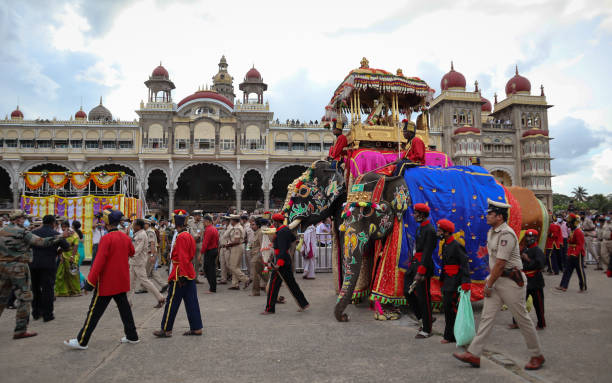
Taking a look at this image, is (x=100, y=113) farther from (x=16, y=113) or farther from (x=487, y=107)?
(x=487, y=107)

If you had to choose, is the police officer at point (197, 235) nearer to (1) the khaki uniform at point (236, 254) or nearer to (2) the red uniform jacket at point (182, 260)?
(1) the khaki uniform at point (236, 254)

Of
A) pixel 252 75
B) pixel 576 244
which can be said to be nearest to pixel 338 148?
pixel 576 244

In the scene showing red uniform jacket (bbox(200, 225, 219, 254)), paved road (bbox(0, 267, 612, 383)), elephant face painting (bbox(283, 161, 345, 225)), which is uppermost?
elephant face painting (bbox(283, 161, 345, 225))

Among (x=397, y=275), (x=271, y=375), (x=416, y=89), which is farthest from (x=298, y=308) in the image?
(x=416, y=89)

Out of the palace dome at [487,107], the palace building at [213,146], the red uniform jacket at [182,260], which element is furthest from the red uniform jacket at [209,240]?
the palace dome at [487,107]

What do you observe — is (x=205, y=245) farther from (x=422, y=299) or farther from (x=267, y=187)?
(x=267, y=187)

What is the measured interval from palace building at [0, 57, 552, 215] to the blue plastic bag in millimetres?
23748

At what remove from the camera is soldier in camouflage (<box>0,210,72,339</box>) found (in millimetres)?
4777

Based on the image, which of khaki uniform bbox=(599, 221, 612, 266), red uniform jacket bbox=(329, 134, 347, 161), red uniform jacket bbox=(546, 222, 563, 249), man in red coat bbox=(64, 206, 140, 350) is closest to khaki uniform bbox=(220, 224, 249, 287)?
red uniform jacket bbox=(329, 134, 347, 161)

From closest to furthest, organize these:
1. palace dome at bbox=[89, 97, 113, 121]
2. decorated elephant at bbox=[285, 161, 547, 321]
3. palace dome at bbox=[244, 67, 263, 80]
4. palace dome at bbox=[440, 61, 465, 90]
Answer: decorated elephant at bbox=[285, 161, 547, 321] → palace dome at bbox=[244, 67, 263, 80] → palace dome at bbox=[440, 61, 465, 90] → palace dome at bbox=[89, 97, 113, 121]

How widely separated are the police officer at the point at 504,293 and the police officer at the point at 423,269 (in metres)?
0.82

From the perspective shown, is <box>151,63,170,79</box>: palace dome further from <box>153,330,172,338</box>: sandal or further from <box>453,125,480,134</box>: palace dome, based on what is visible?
<box>153,330,172,338</box>: sandal

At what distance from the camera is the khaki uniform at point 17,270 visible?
4777 mm

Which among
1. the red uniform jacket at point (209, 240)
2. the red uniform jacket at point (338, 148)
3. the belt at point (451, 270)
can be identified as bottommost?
the belt at point (451, 270)
